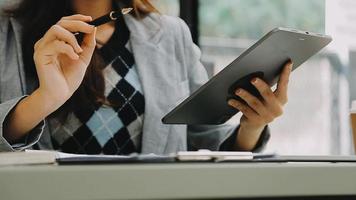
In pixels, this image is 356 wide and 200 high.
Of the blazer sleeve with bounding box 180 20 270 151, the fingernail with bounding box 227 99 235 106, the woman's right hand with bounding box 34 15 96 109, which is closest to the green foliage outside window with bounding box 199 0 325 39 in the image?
the blazer sleeve with bounding box 180 20 270 151

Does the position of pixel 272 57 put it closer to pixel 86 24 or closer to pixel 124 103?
pixel 86 24

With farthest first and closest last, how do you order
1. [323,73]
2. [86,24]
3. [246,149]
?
[323,73], [246,149], [86,24]

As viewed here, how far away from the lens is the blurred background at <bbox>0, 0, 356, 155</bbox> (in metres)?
1.58

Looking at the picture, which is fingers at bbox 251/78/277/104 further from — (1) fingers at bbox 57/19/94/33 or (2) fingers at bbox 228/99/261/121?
(1) fingers at bbox 57/19/94/33

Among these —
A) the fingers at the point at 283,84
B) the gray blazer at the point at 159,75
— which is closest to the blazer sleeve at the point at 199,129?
the gray blazer at the point at 159,75

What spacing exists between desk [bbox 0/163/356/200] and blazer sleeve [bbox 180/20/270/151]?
71cm

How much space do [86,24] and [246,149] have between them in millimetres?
518

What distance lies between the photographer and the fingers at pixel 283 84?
1035 millimetres

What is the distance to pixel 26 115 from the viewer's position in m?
0.94

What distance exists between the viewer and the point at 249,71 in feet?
3.09

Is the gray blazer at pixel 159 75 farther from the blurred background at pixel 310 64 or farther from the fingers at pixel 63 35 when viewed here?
the fingers at pixel 63 35

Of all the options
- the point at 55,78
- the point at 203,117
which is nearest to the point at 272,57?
the point at 203,117

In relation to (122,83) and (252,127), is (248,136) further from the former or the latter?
(122,83)

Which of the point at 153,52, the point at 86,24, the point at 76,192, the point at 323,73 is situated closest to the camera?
the point at 76,192
